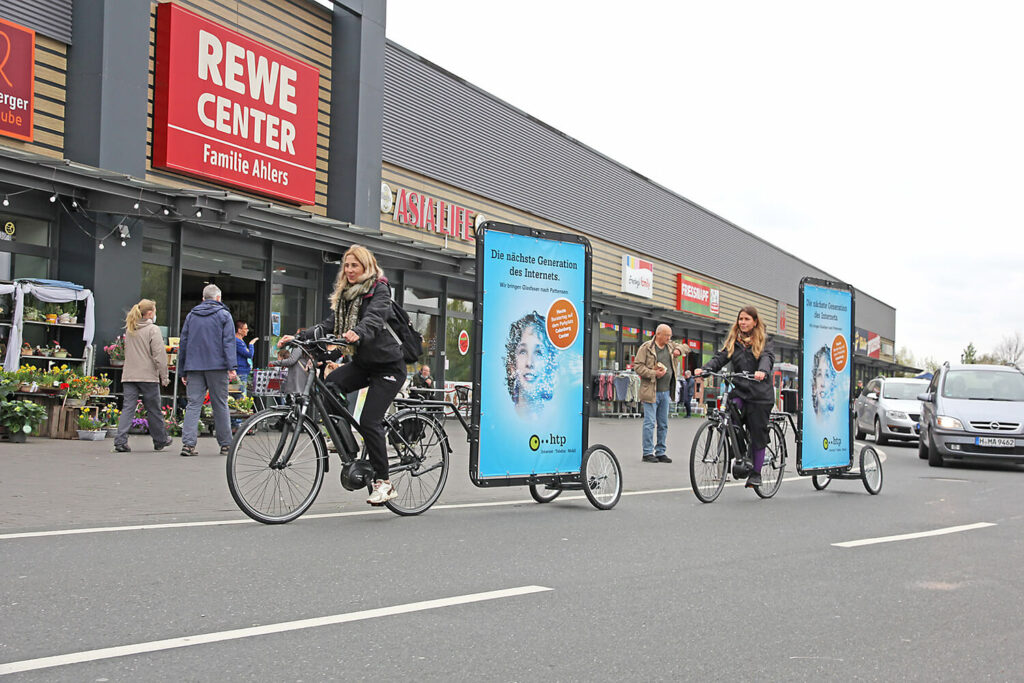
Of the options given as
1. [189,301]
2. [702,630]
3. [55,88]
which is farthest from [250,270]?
[702,630]

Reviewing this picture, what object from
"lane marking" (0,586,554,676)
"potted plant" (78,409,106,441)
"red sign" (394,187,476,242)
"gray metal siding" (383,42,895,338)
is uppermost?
"gray metal siding" (383,42,895,338)

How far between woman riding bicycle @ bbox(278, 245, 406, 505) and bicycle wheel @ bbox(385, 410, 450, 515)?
0.20 meters

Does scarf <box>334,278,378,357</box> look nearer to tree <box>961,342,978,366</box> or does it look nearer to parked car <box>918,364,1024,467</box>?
parked car <box>918,364,1024,467</box>

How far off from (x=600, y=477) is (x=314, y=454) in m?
2.81

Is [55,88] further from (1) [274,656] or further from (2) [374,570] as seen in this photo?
(1) [274,656]

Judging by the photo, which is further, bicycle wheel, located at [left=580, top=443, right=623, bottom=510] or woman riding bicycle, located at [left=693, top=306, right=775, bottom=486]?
woman riding bicycle, located at [left=693, top=306, right=775, bottom=486]

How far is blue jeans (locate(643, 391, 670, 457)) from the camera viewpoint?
49.6 feet

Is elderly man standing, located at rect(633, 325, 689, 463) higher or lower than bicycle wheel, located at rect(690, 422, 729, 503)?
higher

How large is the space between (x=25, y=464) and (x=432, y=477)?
4547 millimetres

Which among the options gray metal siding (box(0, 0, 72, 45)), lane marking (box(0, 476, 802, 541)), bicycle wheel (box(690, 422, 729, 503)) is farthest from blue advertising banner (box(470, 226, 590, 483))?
gray metal siding (box(0, 0, 72, 45))

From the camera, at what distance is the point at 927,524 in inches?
358

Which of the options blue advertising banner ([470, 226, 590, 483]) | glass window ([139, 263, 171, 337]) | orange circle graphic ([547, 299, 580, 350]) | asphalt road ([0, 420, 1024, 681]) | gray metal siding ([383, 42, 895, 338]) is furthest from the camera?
gray metal siding ([383, 42, 895, 338])

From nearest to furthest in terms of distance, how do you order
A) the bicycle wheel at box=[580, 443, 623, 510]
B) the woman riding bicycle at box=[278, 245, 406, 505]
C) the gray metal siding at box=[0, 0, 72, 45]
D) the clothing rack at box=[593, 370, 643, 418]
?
the woman riding bicycle at box=[278, 245, 406, 505] → the bicycle wheel at box=[580, 443, 623, 510] → the gray metal siding at box=[0, 0, 72, 45] → the clothing rack at box=[593, 370, 643, 418]

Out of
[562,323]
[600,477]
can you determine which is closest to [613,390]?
[562,323]
